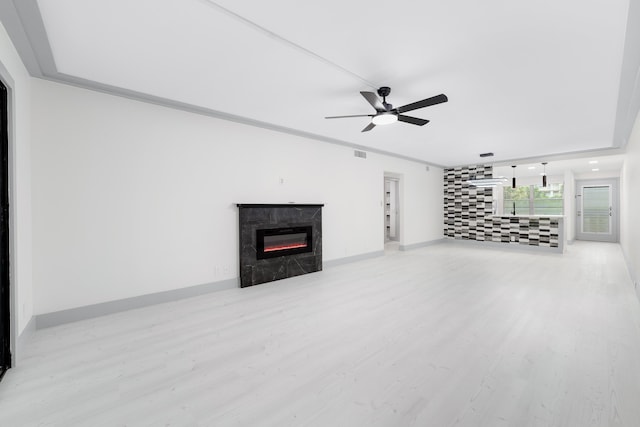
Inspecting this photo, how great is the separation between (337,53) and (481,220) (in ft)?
26.0

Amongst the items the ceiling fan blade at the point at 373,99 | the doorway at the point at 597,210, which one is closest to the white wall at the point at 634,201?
the ceiling fan blade at the point at 373,99

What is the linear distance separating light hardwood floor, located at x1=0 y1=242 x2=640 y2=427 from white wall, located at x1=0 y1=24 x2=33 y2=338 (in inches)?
18.1

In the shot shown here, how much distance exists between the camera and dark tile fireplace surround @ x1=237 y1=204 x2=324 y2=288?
4270mm

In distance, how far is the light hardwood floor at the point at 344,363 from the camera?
1.63 m

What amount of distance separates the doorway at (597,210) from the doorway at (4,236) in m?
14.2

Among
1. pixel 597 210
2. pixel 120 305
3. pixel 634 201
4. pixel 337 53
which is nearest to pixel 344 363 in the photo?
pixel 337 53

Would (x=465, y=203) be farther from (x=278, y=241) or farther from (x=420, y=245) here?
(x=278, y=241)

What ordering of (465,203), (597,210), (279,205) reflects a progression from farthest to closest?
(597,210) → (465,203) → (279,205)

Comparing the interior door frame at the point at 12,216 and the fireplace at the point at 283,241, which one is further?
the fireplace at the point at 283,241

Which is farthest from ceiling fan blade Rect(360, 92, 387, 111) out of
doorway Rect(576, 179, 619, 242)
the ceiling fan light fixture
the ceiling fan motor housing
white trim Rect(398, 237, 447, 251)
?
doorway Rect(576, 179, 619, 242)

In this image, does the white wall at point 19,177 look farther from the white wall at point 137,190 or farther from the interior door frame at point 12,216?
the white wall at point 137,190

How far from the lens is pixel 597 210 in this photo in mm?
9945

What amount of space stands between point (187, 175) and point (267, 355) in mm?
2586

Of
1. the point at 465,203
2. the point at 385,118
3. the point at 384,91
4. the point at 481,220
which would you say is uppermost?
the point at 384,91
